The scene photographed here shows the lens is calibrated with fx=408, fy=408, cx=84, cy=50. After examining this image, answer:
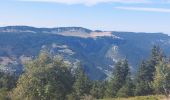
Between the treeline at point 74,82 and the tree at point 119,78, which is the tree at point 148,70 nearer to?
the treeline at point 74,82

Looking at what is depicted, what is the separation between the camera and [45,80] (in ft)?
175

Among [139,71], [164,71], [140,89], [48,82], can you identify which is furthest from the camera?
[139,71]

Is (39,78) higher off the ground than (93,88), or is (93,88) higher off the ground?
(39,78)

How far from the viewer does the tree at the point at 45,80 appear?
52875 mm

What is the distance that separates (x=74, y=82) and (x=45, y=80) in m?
61.5

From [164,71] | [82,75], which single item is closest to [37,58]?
[164,71]

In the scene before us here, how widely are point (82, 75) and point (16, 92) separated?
60961 mm

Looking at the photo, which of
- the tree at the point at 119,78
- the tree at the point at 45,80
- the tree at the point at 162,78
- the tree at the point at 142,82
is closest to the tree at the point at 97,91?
the tree at the point at 119,78

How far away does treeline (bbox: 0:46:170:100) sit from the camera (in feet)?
175

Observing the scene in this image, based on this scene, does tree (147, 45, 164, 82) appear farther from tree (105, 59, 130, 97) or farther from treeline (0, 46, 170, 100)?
tree (105, 59, 130, 97)

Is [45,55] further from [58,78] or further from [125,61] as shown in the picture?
[125,61]

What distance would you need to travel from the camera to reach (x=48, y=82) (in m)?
52.7

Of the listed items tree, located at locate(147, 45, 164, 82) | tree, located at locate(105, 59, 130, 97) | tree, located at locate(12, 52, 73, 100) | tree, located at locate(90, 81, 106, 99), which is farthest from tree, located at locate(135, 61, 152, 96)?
tree, located at locate(12, 52, 73, 100)

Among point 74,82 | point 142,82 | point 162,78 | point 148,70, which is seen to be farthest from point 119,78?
point 162,78
